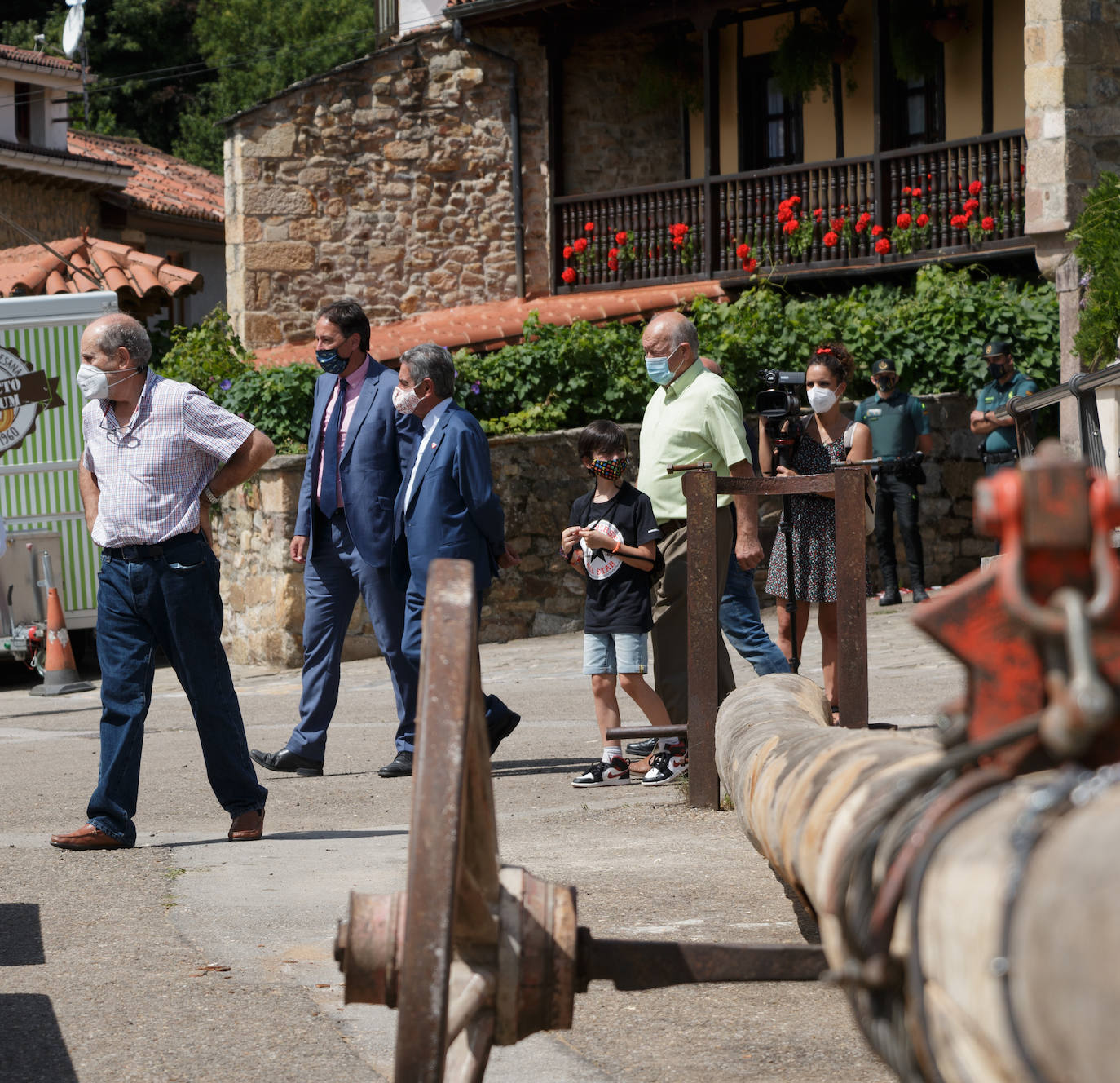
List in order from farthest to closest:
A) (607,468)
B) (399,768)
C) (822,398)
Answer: (822,398), (399,768), (607,468)

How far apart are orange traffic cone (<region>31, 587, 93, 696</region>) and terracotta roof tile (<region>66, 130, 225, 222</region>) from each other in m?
17.1

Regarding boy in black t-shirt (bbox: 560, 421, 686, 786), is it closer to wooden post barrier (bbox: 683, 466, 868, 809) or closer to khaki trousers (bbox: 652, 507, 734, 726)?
khaki trousers (bbox: 652, 507, 734, 726)

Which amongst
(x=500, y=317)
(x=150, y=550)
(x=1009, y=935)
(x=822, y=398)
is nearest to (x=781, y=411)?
(x=822, y=398)

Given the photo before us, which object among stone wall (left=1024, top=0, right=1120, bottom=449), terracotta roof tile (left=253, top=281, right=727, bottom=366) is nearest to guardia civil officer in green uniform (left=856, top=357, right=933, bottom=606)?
stone wall (left=1024, top=0, right=1120, bottom=449)

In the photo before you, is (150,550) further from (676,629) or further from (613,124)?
(613,124)

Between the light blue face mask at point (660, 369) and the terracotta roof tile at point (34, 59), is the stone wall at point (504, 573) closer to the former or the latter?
the light blue face mask at point (660, 369)

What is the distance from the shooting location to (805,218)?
712 inches

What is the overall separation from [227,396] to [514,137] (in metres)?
8.64

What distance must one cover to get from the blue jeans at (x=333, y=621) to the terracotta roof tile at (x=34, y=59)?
23.3 metres

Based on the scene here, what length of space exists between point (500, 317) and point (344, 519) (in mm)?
11674

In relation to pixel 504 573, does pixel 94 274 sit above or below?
above

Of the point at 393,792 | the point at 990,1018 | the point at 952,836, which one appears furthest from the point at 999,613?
the point at 393,792

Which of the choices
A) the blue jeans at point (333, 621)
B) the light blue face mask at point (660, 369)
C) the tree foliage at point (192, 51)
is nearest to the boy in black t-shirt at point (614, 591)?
the light blue face mask at point (660, 369)

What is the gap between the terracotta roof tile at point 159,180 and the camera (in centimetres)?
2884
